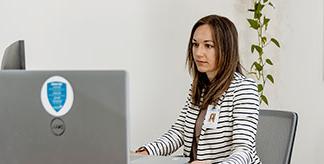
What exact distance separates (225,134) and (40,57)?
3.87ft

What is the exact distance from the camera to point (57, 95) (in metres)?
0.87

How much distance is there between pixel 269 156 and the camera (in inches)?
68.7

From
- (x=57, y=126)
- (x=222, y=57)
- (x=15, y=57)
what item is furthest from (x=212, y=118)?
(x=57, y=126)

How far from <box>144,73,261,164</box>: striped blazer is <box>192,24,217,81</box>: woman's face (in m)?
0.10

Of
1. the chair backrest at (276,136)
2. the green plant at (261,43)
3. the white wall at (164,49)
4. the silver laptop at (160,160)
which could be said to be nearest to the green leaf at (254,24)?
the green plant at (261,43)

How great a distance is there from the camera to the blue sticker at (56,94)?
869 mm

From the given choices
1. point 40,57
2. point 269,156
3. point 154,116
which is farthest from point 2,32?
point 269,156

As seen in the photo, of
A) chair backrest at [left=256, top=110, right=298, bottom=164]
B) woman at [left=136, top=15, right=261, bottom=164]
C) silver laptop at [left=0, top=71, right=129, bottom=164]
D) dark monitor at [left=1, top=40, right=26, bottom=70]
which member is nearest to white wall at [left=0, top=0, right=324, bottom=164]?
woman at [left=136, top=15, right=261, bottom=164]

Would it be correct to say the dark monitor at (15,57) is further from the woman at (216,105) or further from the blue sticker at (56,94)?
the woman at (216,105)

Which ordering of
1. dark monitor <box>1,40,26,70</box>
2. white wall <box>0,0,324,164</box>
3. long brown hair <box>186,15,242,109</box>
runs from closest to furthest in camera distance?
1. dark monitor <box>1,40,26,70</box>
2. long brown hair <box>186,15,242,109</box>
3. white wall <box>0,0,324,164</box>

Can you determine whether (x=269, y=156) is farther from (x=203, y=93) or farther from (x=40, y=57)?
(x=40, y=57)

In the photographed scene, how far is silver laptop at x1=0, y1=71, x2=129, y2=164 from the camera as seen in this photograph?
2.76ft

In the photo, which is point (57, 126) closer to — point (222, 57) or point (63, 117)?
point (63, 117)

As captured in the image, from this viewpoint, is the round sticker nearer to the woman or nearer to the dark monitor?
the dark monitor
